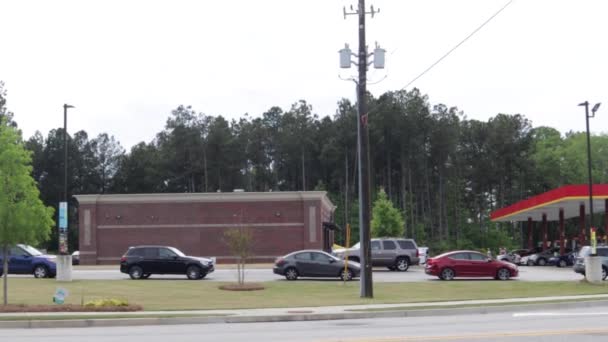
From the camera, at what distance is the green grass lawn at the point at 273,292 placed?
83.2ft

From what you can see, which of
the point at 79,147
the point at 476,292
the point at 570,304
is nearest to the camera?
the point at 570,304

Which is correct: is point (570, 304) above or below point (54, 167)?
below

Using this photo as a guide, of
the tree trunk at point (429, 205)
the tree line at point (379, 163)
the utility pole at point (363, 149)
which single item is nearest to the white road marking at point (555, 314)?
the utility pole at point (363, 149)

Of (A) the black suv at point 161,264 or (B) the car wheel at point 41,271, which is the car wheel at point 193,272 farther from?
(B) the car wheel at point 41,271

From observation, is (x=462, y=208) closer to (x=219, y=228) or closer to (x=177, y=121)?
(x=177, y=121)

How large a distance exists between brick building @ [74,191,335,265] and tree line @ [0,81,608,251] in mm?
34313

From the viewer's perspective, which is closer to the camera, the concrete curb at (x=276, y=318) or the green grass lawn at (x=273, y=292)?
the concrete curb at (x=276, y=318)

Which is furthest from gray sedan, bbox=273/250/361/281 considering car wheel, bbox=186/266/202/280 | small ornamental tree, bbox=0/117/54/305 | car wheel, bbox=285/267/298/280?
small ornamental tree, bbox=0/117/54/305

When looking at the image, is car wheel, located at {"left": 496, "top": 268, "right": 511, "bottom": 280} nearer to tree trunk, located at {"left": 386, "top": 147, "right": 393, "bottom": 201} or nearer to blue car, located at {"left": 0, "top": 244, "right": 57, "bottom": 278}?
blue car, located at {"left": 0, "top": 244, "right": 57, "bottom": 278}

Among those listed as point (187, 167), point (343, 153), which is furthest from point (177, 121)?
point (343, 153)

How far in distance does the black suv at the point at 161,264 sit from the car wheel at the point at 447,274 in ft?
33.5

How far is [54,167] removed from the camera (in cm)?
10725

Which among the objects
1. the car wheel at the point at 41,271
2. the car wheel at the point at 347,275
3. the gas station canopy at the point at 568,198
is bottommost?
the car wheel at the point at 347,275

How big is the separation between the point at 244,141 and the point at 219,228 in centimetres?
4725
